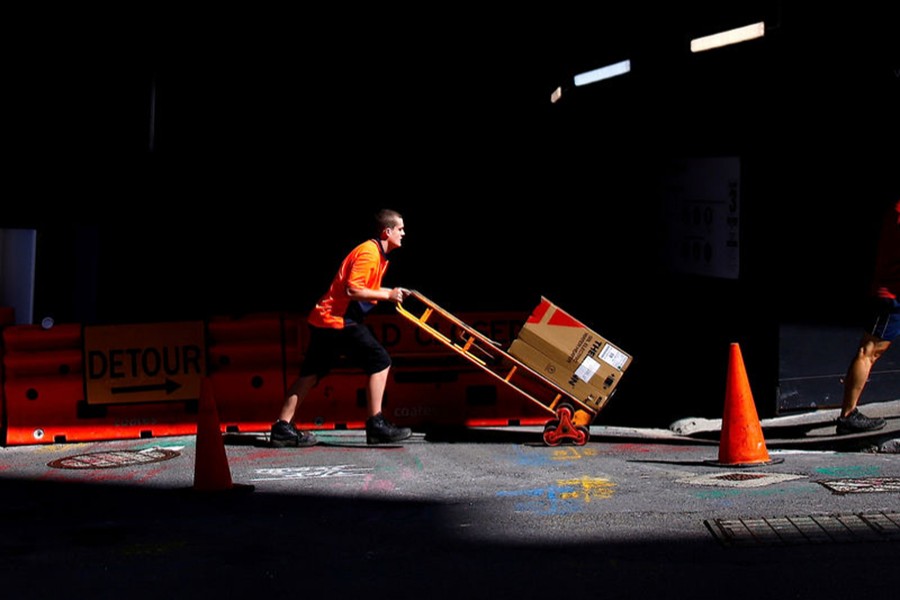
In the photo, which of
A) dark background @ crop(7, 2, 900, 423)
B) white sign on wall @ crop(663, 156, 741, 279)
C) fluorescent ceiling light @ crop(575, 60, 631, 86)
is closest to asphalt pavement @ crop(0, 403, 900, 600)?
white sign on wall @ crop(663, 156, 741, 279)

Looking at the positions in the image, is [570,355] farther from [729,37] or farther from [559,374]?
[729,37]

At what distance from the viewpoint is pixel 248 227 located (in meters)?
15.4

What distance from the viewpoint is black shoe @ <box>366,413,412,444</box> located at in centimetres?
1182

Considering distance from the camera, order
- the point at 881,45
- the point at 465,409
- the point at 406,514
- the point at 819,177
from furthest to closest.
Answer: the point at 465,409 < the point at 819,177 < the point at 881,45 < the point at 406,514

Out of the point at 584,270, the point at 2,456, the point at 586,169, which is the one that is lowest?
the point at 2,456

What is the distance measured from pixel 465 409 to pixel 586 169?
2905mm

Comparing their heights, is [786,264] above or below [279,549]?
above

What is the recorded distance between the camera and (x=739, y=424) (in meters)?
10.2

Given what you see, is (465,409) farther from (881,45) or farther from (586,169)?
(881,45)

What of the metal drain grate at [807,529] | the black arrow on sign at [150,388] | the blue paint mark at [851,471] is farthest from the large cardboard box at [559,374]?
the metal drain grate at [807,529]

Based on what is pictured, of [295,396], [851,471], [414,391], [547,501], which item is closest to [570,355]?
[414,391]

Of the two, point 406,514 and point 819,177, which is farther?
point 819,177

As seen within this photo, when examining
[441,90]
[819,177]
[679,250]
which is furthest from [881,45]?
[441,90]

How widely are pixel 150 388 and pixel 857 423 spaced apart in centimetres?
559
